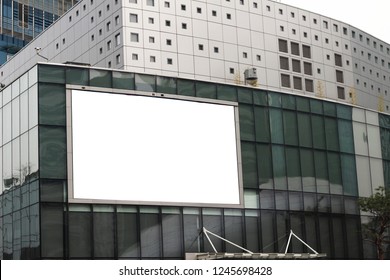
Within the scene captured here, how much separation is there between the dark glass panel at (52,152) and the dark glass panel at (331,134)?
2055 centimetres

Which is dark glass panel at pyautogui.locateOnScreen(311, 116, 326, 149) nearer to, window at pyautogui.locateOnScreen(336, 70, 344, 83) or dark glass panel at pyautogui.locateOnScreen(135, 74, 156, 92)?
dark glass panel at pyautogui.locateOnScreen(135, 74, 156, 92)

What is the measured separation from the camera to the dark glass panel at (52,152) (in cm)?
4225

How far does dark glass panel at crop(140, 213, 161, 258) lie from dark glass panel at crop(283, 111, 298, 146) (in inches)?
483

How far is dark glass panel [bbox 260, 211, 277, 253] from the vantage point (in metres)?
48.4

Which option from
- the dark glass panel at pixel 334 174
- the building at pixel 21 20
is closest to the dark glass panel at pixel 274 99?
the dark glass panel at pixel 334 174

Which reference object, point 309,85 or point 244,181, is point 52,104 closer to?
point 244,181

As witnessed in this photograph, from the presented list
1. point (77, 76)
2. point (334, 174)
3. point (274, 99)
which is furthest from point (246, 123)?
point (77, 76)

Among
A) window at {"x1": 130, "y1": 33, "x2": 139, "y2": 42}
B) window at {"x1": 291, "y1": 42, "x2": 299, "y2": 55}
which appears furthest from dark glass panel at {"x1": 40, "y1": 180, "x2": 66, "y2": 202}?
window at {"x1": 291, "y1": 42, "x2": 299, "y2": 55}

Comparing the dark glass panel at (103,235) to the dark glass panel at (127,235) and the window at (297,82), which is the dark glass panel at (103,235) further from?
the window at (297,82)

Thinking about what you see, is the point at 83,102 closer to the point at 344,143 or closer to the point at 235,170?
the point at 235,170

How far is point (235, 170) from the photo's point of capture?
48125mm

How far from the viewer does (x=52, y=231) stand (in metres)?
41.4

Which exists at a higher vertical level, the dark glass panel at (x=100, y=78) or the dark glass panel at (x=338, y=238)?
the dark glass panel at (x=100, y=78)
